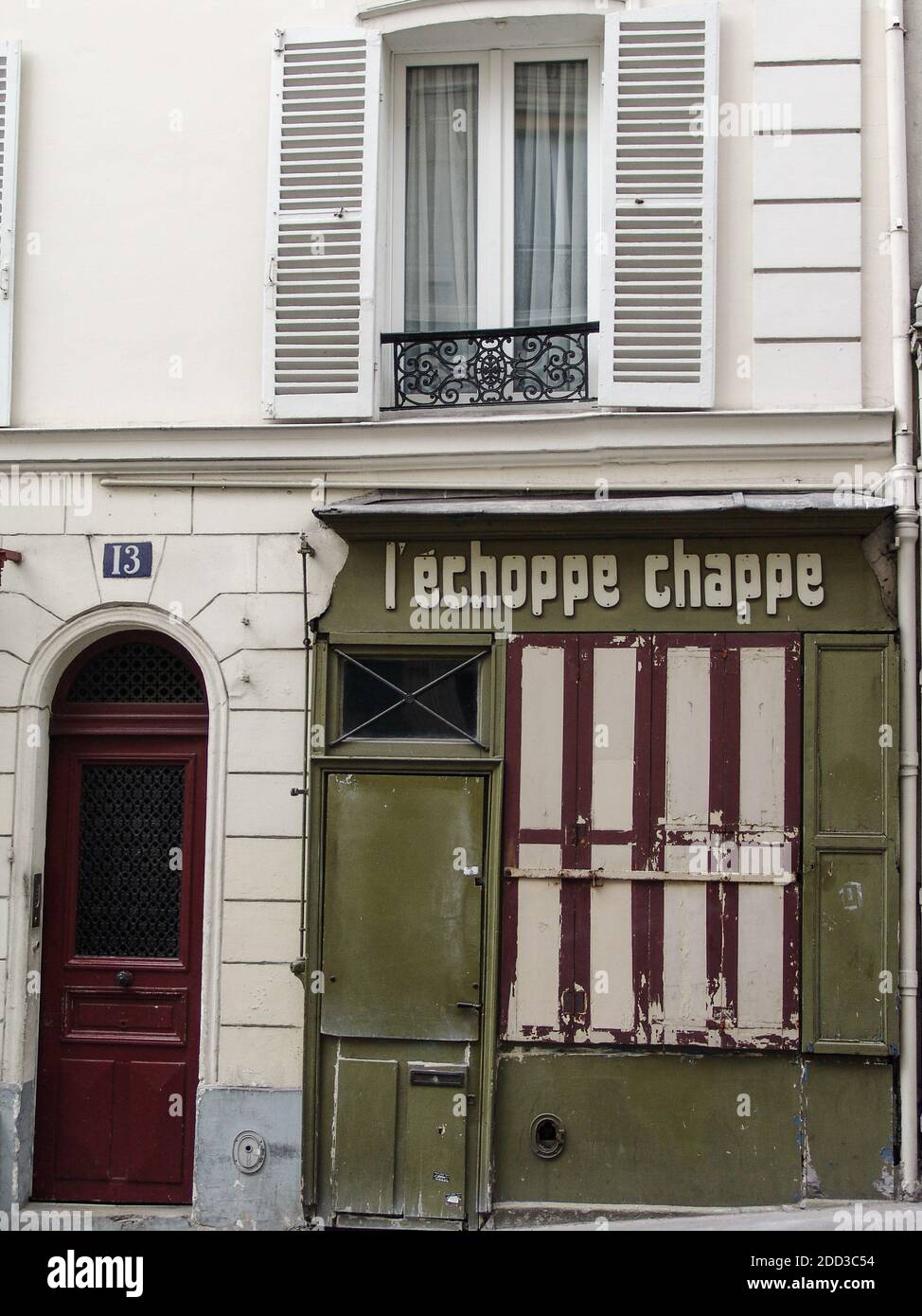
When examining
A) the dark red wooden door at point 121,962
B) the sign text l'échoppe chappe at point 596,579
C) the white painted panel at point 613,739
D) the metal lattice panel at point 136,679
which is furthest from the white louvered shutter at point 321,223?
the dark red wooden door at point 121,962

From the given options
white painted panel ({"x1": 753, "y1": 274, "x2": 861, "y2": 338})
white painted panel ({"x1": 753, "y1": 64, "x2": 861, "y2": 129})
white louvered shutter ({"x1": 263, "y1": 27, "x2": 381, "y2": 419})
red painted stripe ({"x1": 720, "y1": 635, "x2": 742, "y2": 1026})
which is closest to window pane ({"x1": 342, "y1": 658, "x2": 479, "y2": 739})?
red painted stripe ({"x1": 720, "y1": 635, "x2": 742, "y2": 1026})

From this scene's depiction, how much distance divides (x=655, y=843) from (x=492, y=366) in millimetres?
2812

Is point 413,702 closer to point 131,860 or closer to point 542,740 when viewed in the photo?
point 542,740

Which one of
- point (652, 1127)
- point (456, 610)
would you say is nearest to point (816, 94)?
point (456, 610)

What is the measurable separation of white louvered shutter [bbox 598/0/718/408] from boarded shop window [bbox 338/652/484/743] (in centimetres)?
176

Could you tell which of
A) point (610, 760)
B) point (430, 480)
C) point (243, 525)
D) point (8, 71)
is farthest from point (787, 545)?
point (8, 71)

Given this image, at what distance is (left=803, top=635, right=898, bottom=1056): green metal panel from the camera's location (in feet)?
20.7

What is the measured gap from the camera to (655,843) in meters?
6.50

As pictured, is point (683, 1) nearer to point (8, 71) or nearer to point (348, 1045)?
point (8, 71)

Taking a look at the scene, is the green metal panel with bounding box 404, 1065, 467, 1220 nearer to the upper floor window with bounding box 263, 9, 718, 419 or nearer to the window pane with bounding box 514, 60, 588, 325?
the upper floor window with bounding box 263, 9, 718, 419

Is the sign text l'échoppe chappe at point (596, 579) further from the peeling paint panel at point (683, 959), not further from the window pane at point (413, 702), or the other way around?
the peeling paint panel at point (683, 959)

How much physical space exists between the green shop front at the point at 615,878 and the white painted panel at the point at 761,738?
1 cm

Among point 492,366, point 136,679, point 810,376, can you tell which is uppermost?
point 492,366

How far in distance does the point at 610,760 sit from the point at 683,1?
423cm
